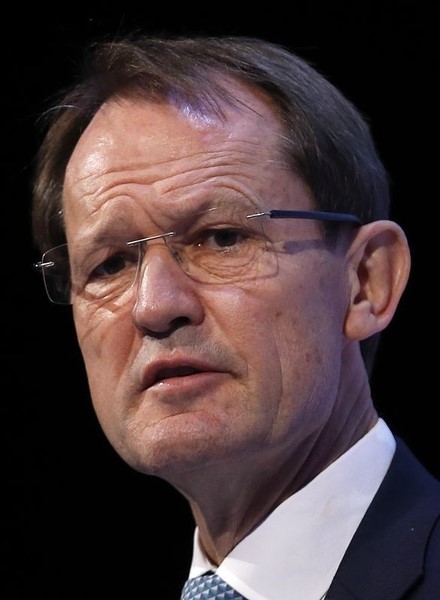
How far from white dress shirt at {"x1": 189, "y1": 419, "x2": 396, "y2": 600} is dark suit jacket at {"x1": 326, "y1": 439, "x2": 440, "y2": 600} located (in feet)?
0.11

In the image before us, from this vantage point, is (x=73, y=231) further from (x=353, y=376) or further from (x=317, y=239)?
(x=353, y=376)

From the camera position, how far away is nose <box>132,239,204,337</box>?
2045 millimetres

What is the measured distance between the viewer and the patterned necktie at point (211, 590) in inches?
83.8

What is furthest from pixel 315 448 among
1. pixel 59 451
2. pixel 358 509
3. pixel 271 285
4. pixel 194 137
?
pixel 59 451

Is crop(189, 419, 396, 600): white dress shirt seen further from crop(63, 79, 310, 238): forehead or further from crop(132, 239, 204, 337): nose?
crop(63, 79, 310, 238): forehead

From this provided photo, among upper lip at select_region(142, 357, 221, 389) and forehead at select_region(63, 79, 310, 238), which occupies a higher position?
forehead at select_region(63, 79, 310, 238)

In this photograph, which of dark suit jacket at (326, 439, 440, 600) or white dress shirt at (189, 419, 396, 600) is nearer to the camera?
dark suit jacket at (326, 439, 440, 600)

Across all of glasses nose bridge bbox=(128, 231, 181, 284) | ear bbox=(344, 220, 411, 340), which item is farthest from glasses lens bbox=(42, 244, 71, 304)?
ear bbox=(344, 220, 411, 340)

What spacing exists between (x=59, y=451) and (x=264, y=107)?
4.90 feet

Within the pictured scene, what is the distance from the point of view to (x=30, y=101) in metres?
3.06

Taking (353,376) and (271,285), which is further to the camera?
(353,376)

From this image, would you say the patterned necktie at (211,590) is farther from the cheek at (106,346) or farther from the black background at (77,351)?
the black background at (77,351)

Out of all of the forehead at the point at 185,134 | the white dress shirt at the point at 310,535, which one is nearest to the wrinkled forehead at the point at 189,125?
the forehead at the point at 185,134

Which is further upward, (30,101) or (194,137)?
(194,137)
